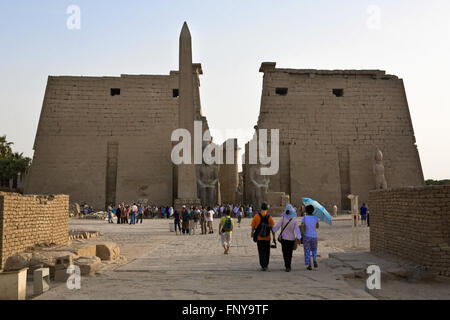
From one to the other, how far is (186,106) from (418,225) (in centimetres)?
1393

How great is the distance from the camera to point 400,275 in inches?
233

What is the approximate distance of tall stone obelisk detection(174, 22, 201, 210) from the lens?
19.1 m

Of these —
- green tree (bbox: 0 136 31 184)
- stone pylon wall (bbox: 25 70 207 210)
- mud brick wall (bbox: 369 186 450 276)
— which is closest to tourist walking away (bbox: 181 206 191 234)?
mud brick wall (bbox: 369 186 450 276)

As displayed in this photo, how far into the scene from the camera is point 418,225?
20.5 ft

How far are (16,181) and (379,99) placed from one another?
A: 1147 inches

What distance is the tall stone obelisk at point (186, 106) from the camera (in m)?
19.1

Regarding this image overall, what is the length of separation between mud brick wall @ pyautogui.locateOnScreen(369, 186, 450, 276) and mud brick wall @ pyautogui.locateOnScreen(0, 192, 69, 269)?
19.2 feet

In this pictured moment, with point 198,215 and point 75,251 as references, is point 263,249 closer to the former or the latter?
point 75,251

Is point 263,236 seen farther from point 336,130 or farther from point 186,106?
point 336,130

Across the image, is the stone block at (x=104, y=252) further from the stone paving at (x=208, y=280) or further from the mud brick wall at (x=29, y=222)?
the mud brick wall at (x=29, y=222)

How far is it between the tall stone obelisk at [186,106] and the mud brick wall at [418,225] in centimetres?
1222

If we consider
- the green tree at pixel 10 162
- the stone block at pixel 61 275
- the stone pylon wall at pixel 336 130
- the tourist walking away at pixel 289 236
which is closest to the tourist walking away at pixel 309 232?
the tourist walking away at pixel 289 236

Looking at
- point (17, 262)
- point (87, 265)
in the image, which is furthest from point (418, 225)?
point (17, 262)
